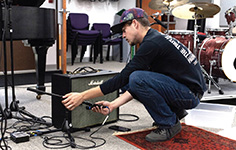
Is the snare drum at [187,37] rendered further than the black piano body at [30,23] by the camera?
Yes

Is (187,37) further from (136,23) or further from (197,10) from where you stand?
(136,23)

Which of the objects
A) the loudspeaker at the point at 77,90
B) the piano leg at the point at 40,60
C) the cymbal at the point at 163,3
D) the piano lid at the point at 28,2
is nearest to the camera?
the loudspeaker at the point at 77,90

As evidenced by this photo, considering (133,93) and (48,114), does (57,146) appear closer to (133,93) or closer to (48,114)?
(133,93)

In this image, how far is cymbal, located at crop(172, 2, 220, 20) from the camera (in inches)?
135

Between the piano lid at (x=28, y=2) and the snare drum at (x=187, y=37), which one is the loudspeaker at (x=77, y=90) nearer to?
the piano lid at (x=28, y=2)

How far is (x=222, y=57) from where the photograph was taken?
3.43 metres

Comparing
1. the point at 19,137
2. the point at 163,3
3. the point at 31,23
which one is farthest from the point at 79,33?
the point at 19,137

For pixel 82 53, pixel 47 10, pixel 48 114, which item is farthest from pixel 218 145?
pixel 82 53

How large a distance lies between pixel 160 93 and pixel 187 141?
0.34m

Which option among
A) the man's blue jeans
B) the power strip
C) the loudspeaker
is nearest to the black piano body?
the loudspeaker

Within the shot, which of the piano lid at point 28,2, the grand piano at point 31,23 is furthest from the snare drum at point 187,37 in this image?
the piano lid at point 28,2

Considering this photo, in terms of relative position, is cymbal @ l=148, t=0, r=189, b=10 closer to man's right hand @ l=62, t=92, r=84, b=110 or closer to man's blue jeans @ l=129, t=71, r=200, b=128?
man's blue jeans @ l=129, t=71, r=200, b=128

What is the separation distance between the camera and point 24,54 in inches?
195

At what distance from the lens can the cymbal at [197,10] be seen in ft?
11.3
